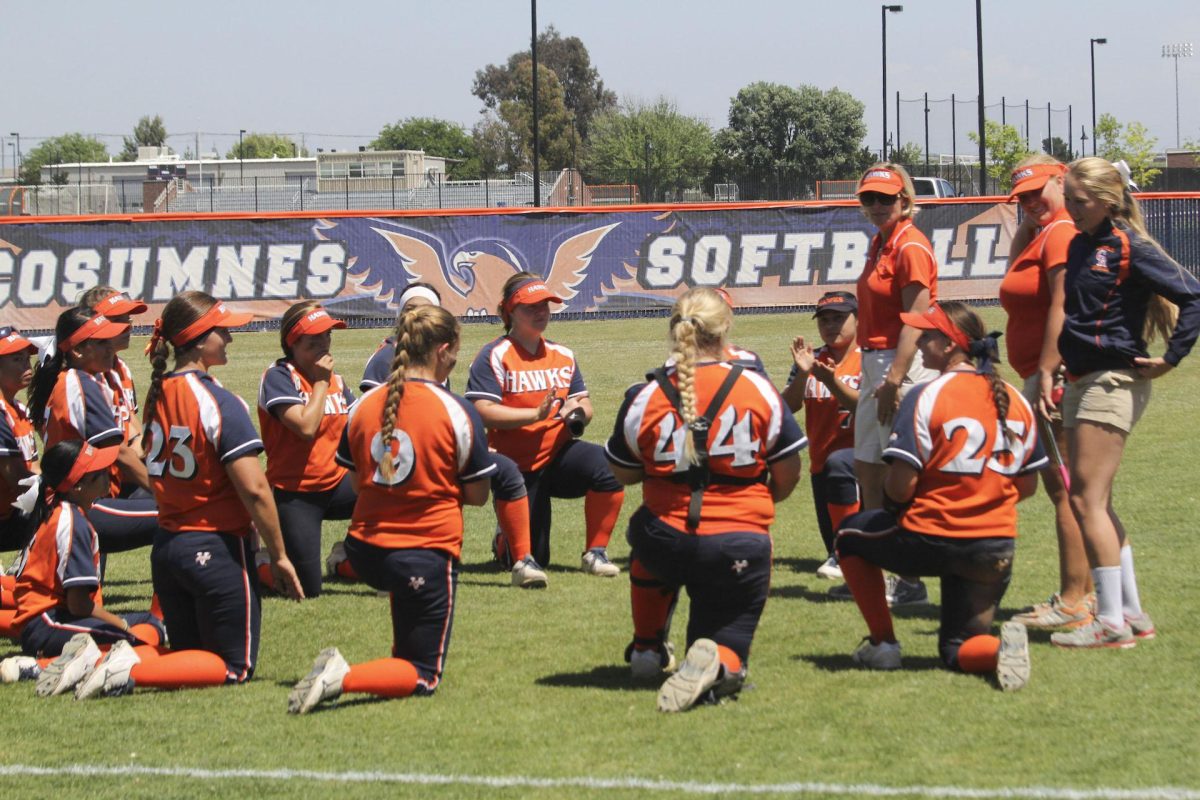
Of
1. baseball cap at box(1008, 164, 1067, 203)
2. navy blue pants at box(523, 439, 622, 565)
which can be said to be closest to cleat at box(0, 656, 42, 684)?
navy blue pants at box(523, 439, 622, 565)

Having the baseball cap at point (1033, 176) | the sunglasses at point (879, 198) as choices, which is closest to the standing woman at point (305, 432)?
the sunglasses at point (879, 198)

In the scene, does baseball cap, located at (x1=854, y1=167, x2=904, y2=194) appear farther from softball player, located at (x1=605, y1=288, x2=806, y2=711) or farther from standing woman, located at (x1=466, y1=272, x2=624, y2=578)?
standing woman, located at (x1=466, y1=272, x2=624, y2=578)

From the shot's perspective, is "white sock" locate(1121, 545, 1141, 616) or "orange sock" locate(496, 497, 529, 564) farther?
"orange sock" locate(496, 497, 529, 564)

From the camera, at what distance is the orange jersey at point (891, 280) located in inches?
267

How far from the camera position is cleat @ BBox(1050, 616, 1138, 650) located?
5.92m

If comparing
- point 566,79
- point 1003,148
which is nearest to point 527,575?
point 1003,148

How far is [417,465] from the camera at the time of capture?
214 inches

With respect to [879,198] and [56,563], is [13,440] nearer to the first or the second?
[56,563]

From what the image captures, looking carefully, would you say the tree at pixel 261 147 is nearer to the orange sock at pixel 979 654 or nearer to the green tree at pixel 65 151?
the green tree at pixel 65 151

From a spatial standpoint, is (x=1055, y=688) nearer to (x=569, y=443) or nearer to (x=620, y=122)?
(x=569, y=443)

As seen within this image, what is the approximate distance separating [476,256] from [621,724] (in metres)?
20.7

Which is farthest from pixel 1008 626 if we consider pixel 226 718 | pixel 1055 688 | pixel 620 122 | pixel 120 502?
pixel 620 122

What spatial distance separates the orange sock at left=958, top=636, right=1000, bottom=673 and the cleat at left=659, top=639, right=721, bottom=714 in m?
1.07

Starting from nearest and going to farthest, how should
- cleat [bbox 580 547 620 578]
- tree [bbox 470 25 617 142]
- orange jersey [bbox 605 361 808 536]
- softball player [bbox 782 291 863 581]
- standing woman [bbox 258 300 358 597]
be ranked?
orange jersey [bbox 605 361 808 536]
standing woman [bbox 258 300 358 597]
softball player [bbox 782 291 863 581]
cleat [bbox 580 547 620 578]
tree [bbox 470 25 617 142]
